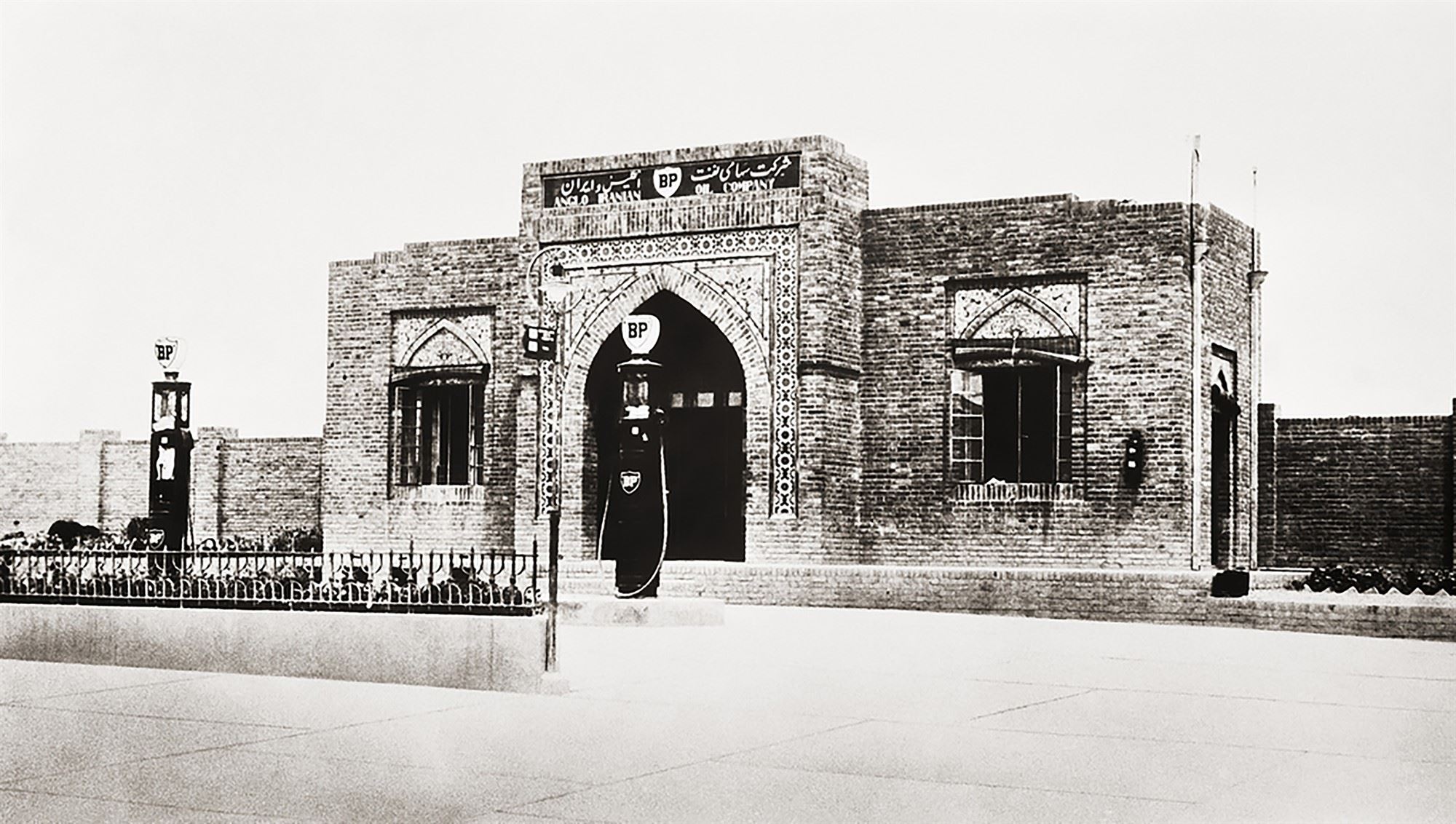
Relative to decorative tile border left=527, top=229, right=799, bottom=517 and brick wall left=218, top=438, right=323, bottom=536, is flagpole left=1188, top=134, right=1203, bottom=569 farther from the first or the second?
brick wall left=218, top=438, right=323, bottom=536

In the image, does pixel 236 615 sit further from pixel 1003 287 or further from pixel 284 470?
pixel 284 470

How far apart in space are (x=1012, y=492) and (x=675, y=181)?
521 cm

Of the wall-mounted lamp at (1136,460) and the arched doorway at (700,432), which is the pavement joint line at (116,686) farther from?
the wall-mounted lamp at (1136,460)

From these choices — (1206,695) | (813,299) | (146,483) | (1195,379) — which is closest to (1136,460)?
(1195,379)

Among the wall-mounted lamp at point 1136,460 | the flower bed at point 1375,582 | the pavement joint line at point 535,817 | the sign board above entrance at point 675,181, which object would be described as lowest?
the pavement joint line at point 535,817

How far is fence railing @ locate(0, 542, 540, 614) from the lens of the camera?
1077 cm

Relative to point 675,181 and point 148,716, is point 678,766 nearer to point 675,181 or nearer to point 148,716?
point 148,716

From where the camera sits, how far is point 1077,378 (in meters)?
19.4

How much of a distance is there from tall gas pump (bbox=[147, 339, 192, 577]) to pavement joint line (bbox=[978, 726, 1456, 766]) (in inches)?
479

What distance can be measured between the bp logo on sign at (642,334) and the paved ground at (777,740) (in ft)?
12.8

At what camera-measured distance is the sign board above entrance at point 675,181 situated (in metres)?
20.1

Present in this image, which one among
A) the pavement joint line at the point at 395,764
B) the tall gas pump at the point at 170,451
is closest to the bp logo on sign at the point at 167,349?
the tall gas pump at the point at 170,451

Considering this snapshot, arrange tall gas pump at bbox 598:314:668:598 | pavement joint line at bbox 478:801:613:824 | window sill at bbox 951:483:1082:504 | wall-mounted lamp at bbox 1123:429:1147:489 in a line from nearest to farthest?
pavement joint line at bbox 478:801:613:824 → tall gas pump at bbox 598:314:668:598 → wall-mounted lamp at bbox 1123:429:1147:489 → window sill at bbox 951:483:1082:504

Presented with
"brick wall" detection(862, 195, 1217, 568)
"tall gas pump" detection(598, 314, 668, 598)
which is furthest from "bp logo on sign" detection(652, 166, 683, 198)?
"tall gas pump" detection(598, 314, 668, 598)
